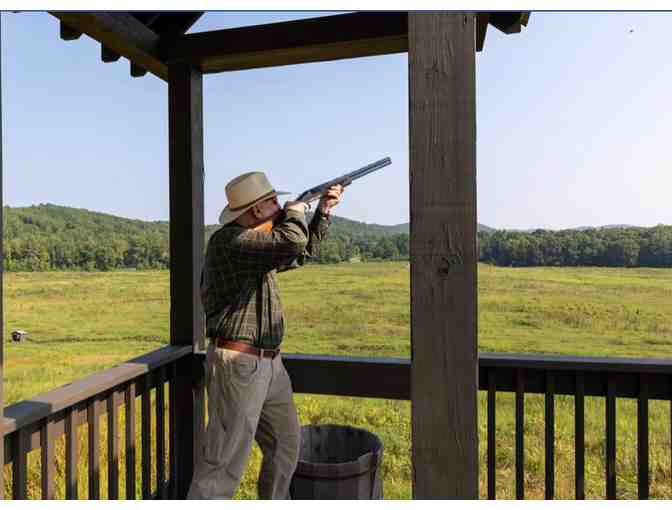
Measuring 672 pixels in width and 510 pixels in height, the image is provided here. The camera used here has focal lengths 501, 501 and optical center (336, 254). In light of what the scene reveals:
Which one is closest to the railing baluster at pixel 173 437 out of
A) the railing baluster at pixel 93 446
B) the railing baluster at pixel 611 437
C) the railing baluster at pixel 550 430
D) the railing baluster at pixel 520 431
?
the railing baluster at pixel 93 446

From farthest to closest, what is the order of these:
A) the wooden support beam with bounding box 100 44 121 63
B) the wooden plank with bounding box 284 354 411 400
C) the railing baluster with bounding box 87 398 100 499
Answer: the wooden support beam with bounding box 100 44 121 63, the wooden plank with bounding box 284 354 411 400, the railing baluster with bounding box 87 398 100 499

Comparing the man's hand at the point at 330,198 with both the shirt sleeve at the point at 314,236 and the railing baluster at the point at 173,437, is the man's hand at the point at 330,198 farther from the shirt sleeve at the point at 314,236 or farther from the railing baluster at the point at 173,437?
the railing baluster at the point at 173,437

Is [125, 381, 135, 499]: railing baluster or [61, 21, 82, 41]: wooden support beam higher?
[61, 21, 82, 41]: wooden support beam

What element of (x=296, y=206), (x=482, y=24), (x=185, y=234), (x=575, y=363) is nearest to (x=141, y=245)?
(x=185, y=234)

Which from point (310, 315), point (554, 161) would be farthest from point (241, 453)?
point (554, 161)

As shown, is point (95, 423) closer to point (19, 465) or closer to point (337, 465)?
point (19, 465)

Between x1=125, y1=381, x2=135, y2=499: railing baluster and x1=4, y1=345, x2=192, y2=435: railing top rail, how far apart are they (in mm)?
79

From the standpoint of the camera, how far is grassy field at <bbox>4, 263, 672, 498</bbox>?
6434 mm

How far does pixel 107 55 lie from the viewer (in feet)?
7.81

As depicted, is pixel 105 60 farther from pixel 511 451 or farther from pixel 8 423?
pixel 511 451

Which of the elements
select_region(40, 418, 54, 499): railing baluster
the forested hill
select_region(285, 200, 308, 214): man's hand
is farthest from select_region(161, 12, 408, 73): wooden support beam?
the forested hill

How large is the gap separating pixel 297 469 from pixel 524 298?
5787mm

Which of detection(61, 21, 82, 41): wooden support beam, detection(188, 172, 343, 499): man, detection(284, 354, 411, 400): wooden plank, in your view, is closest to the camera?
detection(188, 172, 343, 499): man

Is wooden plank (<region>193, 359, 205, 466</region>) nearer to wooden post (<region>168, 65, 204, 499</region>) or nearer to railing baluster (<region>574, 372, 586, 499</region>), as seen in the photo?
wooden post (<region>168, 65, 204, 499</region>)
